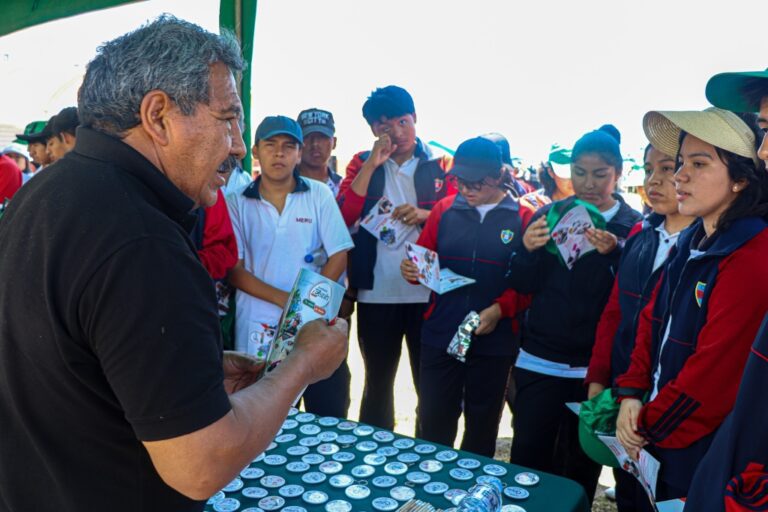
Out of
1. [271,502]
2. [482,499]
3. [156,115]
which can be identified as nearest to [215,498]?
[271,502]

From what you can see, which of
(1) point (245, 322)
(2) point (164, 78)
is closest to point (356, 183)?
(1) point (245, 322)

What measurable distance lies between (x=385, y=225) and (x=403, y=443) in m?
1.80

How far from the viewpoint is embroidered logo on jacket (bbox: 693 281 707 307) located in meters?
1.86

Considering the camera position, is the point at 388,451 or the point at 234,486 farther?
the point at 388,451

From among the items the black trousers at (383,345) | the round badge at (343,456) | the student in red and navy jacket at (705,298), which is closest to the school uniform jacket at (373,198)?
the black trousers at (383,345)

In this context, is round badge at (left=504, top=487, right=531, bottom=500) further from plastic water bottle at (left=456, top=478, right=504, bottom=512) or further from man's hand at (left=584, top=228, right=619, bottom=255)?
man's hand at (left=584, top=228, right=619, bottom=255)

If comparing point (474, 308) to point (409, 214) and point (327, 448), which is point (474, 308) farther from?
point (327, 448)

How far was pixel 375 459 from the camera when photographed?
69.2 inches

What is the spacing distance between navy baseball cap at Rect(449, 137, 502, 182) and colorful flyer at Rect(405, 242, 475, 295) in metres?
0.47

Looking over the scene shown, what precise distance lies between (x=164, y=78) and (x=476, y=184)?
2.22 meters

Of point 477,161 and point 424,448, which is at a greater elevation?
point 477,161

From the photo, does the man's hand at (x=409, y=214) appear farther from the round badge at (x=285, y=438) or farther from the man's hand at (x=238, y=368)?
the man's hand at (x=238, y=368)

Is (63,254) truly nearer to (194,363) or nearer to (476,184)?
(194,363)

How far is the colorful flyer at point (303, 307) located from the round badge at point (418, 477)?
0.57m
